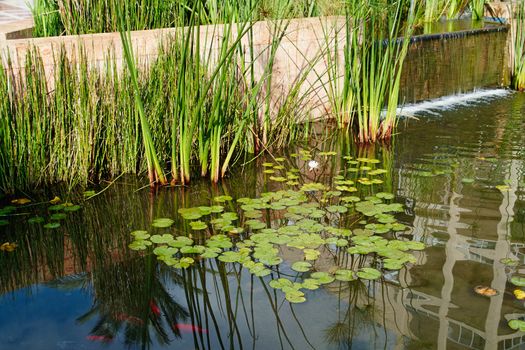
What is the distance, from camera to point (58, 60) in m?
4.00

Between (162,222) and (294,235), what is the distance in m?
0.70

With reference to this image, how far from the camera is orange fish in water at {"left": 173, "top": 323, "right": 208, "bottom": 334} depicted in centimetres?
259

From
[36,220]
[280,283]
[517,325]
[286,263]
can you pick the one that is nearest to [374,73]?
[286,263]

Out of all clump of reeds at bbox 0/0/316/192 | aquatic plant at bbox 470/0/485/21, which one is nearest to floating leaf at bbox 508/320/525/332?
clump of reeds at bbox 0/0/316/192

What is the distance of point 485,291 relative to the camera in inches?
112

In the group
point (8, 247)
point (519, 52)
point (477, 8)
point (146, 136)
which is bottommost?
point (8, 247)

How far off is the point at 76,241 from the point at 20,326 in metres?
0.79

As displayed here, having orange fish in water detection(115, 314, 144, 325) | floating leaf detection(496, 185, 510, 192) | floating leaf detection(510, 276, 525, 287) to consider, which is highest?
floating leaf detection(496, 185, 510, 192)

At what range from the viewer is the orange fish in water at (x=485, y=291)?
2830 mm

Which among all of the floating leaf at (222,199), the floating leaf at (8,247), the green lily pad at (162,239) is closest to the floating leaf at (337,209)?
the floating leaf at (222,199)

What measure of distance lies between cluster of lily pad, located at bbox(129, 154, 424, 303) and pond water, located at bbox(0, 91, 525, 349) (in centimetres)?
1

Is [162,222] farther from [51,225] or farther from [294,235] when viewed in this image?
[294,235]

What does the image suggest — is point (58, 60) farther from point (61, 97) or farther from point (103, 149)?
point (103, 149)

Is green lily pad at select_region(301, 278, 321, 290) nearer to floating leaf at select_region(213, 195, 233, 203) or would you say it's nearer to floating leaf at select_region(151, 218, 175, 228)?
floating leaf at select_region(151, 218, 175, 228)
